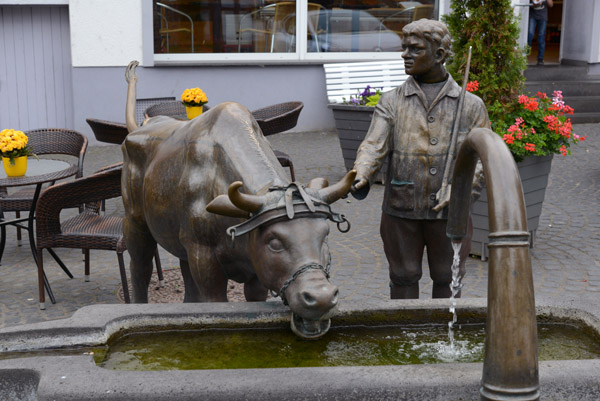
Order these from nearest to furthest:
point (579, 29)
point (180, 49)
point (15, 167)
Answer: point (15, 167) < point (180, 49) < point (579, 29)

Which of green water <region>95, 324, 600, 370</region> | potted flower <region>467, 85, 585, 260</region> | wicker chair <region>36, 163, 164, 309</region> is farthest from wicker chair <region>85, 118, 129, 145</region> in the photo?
green water <region>95, 324, 600, 370</region>

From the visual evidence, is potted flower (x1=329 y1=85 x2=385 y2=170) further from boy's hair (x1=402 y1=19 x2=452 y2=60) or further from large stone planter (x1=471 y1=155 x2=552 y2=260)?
boy's hair (x1=402 y1=19 x2=452 y2=60)

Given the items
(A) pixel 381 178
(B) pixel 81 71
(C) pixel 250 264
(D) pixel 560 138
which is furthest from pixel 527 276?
(B) pixel 81 71

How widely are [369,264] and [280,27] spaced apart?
733 cm

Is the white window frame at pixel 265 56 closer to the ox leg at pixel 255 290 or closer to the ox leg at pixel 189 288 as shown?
the ox leg at pixel 189 288

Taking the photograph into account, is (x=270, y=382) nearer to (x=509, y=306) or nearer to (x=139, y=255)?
(x=509, y=306)

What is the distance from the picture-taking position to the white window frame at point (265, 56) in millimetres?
12359

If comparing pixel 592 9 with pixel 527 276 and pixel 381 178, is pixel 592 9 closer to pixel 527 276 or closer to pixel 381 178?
pixel 381 178

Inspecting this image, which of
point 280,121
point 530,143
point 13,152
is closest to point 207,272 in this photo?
point 13,152

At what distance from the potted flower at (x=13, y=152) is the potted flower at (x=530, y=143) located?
12.8 ft

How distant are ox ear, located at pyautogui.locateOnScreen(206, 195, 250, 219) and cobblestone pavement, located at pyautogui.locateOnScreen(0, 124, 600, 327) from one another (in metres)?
2.13

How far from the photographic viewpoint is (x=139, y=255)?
485 cm

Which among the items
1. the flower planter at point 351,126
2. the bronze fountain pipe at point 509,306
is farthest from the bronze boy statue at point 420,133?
the flower planter at point 351,126

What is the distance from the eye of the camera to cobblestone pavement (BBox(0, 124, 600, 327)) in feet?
20.1
